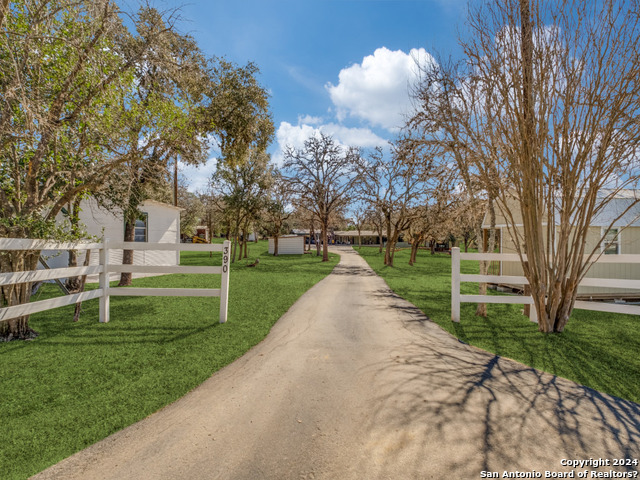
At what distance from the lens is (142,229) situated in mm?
15680

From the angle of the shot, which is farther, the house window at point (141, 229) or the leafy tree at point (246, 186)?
the leafy tree at point (246, 186)

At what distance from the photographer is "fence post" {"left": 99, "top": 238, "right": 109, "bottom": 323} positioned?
5.87m

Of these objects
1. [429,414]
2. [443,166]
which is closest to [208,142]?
[443,166]

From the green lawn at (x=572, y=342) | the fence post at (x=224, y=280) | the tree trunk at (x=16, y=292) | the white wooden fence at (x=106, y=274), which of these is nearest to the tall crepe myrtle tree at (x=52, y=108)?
the tree trunk at (x=16, y=292)

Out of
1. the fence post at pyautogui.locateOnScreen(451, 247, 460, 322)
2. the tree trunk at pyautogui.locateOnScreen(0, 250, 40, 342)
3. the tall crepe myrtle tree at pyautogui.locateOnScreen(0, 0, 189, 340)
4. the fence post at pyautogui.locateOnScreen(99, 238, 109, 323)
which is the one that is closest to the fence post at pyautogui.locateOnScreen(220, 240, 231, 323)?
the fence post at pyautogui.locateOnScreen(99, 238, 109, 323)

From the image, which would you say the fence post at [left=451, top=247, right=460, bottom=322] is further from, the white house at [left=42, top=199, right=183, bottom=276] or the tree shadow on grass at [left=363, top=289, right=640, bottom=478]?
the white house at [left=42, top=199, right=183, bottom=276]

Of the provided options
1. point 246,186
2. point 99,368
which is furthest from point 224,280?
point 246,186

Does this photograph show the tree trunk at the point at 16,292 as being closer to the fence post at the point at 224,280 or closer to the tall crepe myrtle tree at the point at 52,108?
the tall crepe myrtle tree at the point at 52,108

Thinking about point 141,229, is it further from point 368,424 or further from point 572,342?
point 572,342

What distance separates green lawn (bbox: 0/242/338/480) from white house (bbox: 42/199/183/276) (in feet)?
25.9

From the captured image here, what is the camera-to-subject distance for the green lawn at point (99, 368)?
2.54m

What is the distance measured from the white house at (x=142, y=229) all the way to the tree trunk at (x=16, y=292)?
7929 mm

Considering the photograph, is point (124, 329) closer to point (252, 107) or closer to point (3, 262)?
point (3, 262)

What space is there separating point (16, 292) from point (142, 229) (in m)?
11.7
